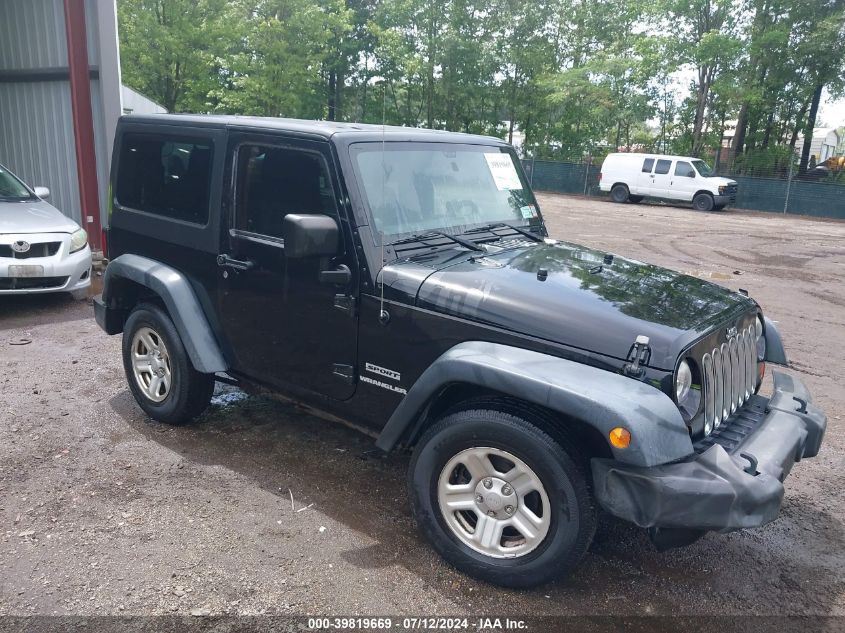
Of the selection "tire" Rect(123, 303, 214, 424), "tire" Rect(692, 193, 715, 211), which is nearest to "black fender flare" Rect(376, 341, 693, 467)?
"tire" Rect(123, 303, 214, 424)

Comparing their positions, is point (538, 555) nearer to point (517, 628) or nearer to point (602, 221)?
point (517, 628)

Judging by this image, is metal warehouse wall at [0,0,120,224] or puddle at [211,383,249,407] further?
metal warehouse wall at [0,0,120,224]

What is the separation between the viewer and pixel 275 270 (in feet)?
12.7

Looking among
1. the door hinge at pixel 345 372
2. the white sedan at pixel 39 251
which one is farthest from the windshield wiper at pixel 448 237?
the white sedan at pixel 39 251

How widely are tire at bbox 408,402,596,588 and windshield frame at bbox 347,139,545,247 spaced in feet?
3.29

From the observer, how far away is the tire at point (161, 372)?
175 inches

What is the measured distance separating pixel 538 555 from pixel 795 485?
2166 mm

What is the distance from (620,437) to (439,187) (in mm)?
1849

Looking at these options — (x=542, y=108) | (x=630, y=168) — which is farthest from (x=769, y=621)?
(x=542, y=108)

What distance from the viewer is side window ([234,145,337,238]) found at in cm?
367

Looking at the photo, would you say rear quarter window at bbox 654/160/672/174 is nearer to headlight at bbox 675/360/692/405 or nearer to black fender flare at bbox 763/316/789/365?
black fender flare at bbox 763/316/789/365

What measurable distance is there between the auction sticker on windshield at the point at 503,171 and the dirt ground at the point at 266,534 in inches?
70.8

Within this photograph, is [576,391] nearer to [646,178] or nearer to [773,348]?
[773,348]

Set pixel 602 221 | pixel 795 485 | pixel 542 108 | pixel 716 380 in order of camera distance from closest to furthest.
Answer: pixel 716 380 → pixel 795 485 → pixel 602 221 → pixel 542 108
